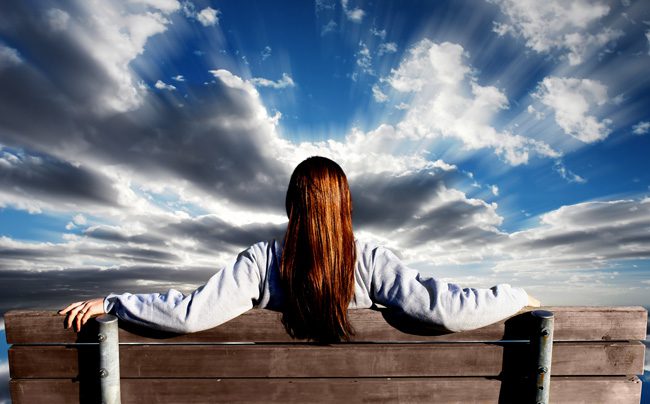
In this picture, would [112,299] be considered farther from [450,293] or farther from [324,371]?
[450,293]

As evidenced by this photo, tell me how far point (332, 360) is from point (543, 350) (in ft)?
3.05

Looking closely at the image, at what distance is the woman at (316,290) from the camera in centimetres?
196

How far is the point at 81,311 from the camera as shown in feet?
6.75

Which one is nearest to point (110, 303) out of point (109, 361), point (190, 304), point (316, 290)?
point (109, 361)

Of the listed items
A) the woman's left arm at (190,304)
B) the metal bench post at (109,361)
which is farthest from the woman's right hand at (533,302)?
the metal bench post at (109,361)

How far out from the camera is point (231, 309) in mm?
1976

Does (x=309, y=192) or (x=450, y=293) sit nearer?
(x=450, y=293)

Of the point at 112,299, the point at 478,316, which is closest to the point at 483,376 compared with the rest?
the point at 478,316

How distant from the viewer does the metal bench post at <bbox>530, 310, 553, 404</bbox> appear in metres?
1.95

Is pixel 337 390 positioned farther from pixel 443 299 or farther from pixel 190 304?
pixel 190 304

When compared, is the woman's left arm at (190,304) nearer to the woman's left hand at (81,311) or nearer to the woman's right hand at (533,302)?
the woman's left hand at (81,311)

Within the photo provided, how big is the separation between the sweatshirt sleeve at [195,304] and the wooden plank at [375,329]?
0.20ft

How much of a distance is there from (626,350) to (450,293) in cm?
84

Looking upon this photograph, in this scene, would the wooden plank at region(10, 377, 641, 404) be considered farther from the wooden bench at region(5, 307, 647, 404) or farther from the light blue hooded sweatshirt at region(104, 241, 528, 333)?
the light blue hooded sweatshirt at region(104, 241, 528, 333)
